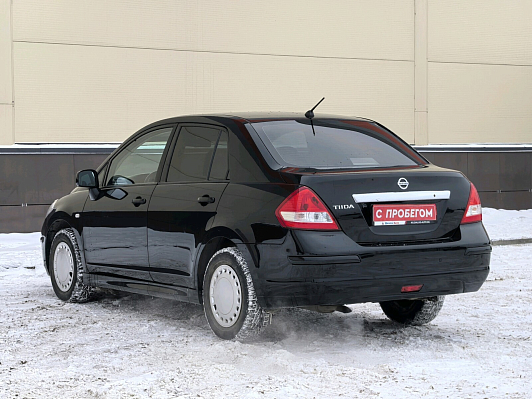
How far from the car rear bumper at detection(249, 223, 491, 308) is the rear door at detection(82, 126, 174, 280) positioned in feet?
5.39

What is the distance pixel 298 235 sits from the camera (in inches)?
224

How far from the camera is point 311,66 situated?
19.2 metres

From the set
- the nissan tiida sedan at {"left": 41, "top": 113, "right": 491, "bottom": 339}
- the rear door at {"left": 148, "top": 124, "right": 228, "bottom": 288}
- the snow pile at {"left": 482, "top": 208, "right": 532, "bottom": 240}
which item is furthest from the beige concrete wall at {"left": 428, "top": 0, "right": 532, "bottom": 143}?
the rear door at {"left": 148, "top": 124, "right": 228, "bottom": 288}

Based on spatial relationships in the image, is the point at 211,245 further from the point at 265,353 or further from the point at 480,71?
the point at 480,71

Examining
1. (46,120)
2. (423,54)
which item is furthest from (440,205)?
(423,54)

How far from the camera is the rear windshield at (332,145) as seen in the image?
6.30 m

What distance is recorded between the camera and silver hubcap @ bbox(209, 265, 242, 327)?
6.18 m

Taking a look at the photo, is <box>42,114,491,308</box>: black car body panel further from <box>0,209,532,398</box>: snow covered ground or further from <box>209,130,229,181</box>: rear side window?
<box>0,209,532,398</box>: snow covered ground

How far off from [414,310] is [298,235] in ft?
5.73

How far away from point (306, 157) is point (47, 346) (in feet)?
7.38

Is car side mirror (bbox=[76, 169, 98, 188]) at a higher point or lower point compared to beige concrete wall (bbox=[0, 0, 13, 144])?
lower

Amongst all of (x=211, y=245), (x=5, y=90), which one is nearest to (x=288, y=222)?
(x=211, y=245)

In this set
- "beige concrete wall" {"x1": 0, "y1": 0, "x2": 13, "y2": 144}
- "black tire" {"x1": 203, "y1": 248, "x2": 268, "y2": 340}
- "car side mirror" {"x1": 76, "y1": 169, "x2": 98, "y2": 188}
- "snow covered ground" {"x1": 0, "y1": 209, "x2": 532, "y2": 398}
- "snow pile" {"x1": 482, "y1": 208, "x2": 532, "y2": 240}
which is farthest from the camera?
"beige concrete wall" {"x1": 0, "y1": 0, "x2": 13, "y2": 144}

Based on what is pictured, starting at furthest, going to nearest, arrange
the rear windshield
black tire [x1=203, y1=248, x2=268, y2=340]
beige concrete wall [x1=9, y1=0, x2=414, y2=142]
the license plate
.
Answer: beige concrete wall [x1=9, y1=0, x2=414, y2=142] → the rear windshield → black tire [x1=203, y1=248, x2=268, y2=340] → the license plate
